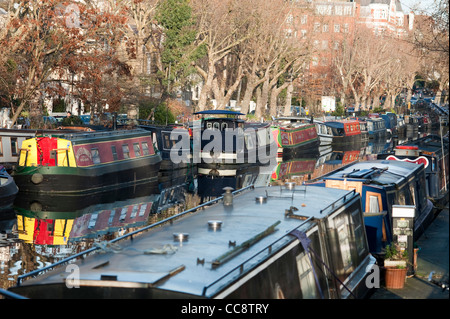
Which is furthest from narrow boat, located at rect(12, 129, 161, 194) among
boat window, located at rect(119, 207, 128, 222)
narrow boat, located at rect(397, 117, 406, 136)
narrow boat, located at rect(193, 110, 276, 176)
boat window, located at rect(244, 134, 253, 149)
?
narrow boat, located at rect(397, 117, 406, 136)

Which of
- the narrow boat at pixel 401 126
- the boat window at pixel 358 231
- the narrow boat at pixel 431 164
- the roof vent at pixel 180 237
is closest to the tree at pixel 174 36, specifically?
the narrow boat at pixel 431 164

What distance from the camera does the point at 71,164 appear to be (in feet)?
99.9

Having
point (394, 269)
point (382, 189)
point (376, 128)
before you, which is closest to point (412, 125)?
point (376, 128)

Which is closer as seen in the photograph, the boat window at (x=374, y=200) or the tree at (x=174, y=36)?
Answer: the boat window at (x=374, y=200)

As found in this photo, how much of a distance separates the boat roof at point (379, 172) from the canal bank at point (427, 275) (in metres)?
1.82

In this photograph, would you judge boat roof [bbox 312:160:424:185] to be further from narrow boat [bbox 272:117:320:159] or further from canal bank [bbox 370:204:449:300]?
narrow boat [bbox 272:117:320:159]

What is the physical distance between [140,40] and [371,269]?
112ft

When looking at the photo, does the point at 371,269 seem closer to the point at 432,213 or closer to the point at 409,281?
the point at 409,281

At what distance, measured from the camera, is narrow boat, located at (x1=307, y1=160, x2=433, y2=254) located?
15.8 metres

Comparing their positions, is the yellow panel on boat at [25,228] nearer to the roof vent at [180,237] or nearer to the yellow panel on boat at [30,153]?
the yellow panel on boat at [30,153]

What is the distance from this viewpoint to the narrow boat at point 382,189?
15766 millimetres

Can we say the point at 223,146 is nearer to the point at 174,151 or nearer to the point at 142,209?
the point at 174,151
